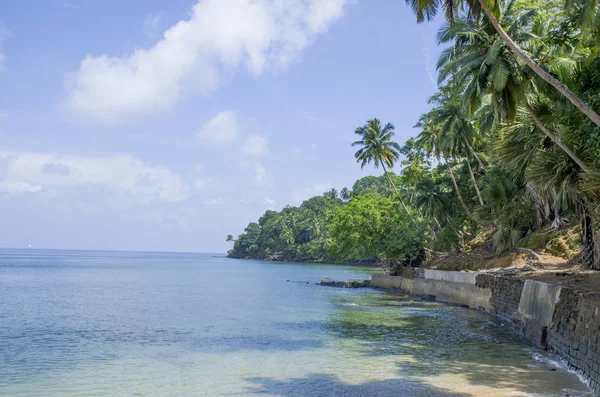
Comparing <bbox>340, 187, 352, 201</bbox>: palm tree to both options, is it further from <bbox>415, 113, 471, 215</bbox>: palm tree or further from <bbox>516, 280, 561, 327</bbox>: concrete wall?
<bbox>516, 280, 561, 327</bbox>: concrete wall

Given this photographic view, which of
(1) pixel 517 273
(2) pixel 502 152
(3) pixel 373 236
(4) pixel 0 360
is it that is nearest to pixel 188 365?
(4) pixel 0 360

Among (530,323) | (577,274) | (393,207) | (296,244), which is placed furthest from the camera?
(296,244)

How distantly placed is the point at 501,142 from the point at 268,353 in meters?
11.8

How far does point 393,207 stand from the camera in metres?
46.3

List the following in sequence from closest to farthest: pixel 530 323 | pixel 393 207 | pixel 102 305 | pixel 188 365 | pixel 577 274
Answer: pixel 188 365
pixel 530 323
pixel 577 274
pixel 102 305
pixel 393 207

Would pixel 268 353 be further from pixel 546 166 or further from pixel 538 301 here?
pixel 546 166

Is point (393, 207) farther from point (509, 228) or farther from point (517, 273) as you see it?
point (517, 273)

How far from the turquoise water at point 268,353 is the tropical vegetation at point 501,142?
5.83 metres

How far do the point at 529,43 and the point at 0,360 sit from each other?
19.4m

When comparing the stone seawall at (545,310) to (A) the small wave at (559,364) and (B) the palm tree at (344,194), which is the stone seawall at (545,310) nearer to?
(A) the small wave at (559,364)

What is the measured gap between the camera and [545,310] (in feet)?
51.1

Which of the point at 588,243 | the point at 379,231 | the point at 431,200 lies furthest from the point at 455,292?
the point at 379,231

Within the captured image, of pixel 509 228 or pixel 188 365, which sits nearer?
pixel 188 365

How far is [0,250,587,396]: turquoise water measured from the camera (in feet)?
38.0
